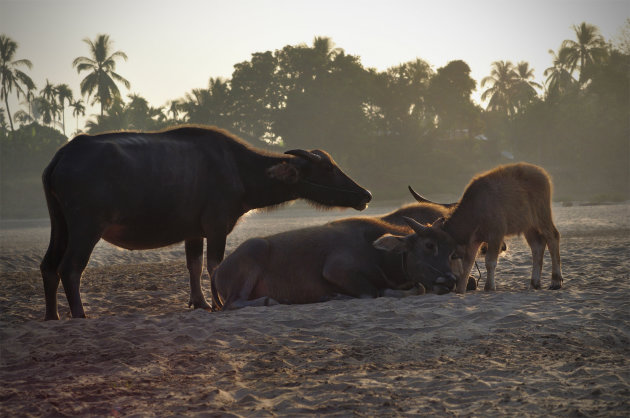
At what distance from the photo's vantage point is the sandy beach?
3.71 meters

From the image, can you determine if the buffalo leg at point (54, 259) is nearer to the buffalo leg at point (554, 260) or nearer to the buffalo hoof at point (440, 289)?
the buffalo hoof at point (440, 289)

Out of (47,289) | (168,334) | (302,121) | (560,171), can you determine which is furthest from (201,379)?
(560,171)

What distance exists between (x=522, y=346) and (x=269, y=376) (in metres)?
2.01

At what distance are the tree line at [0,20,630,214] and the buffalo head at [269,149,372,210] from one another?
31.4 metres

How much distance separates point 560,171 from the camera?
4781 centimetres

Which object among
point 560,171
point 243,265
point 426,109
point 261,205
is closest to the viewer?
point 243,265

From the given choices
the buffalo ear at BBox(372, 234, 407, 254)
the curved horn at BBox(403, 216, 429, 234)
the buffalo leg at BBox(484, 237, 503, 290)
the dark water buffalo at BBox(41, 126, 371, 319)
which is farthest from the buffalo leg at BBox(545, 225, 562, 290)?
the dark water buffalo at BBox(41, 126, 371, 319)

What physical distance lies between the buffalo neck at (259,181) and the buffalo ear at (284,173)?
0.16 ft

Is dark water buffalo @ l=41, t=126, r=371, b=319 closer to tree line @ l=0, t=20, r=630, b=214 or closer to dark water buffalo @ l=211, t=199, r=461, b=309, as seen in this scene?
dark water buffalo @ l=211, t=199, r=461, b=309

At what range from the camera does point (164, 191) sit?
705 cm

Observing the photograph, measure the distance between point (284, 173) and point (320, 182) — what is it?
22.5 inches

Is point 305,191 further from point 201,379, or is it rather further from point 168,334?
point 201,379

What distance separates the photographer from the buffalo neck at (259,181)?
7.94 metres

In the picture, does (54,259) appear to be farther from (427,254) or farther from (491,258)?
(491,258)
